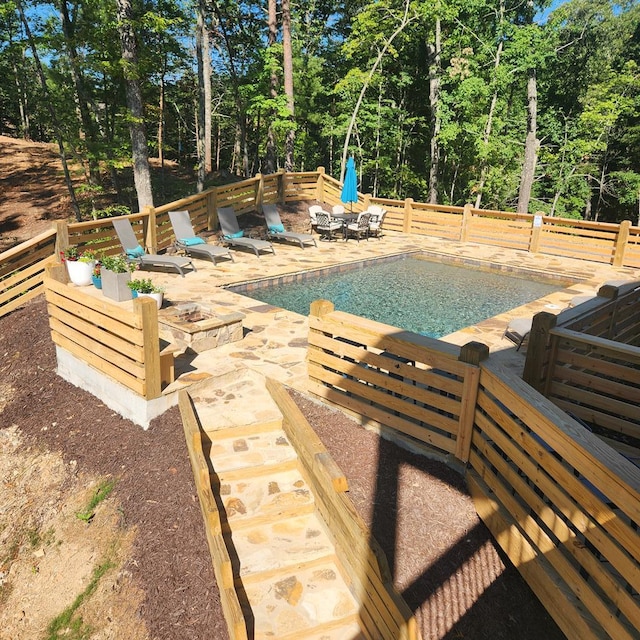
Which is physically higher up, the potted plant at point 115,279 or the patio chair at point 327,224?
the potted plant at point 115,279

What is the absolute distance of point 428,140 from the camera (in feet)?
84.7

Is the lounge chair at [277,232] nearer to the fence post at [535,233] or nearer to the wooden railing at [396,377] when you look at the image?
the fence post at [535,233]

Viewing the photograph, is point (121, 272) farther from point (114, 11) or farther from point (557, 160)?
point (557, 160)

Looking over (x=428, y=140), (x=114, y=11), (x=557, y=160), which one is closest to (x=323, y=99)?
(x=428, y=140)

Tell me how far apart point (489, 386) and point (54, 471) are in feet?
14.9

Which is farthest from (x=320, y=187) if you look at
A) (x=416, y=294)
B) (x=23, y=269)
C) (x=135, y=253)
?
(x=23, y=269)

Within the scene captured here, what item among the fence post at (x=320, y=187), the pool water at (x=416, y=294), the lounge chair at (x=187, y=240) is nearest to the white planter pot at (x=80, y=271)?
the pool water at (x=416, y=294)

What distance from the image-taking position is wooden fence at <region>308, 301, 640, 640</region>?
2479 mm

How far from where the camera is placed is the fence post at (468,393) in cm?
379

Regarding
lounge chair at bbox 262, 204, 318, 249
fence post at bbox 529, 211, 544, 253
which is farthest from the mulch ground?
fence post at bbox 529, 211, 544, 253

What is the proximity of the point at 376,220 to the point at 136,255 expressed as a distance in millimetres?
8436

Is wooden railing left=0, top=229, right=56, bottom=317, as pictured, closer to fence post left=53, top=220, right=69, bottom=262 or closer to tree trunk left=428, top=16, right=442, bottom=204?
fence post left=53, top=220, right=69, bottom=262

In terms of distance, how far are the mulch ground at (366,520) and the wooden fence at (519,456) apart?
182mm

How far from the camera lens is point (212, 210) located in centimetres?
1438
